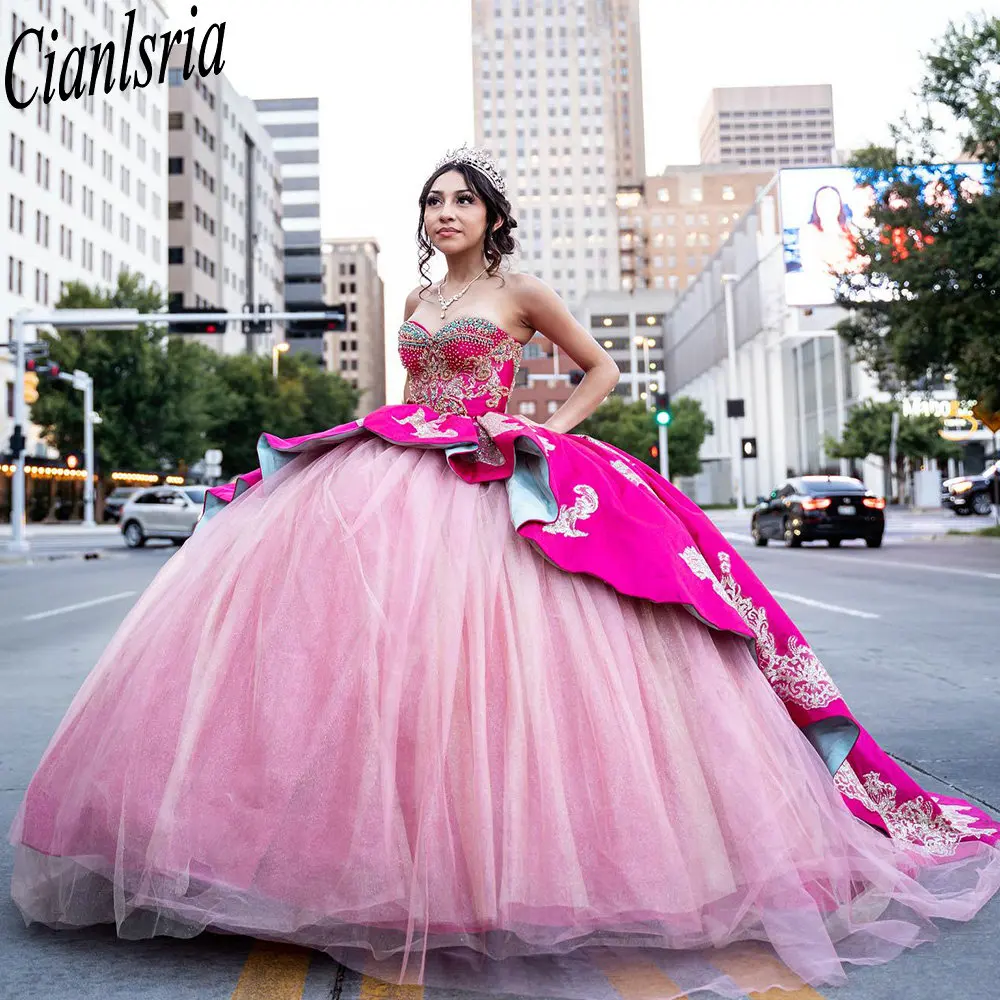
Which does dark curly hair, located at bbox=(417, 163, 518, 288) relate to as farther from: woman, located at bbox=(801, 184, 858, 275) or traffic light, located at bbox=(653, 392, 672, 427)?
woman, located at bbox=(801, 184, 858, 275)

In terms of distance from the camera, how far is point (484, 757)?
269cm

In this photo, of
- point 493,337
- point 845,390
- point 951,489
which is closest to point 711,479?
point 845,390

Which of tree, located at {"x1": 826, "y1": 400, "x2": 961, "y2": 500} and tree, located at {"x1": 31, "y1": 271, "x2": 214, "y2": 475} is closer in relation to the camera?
tree, located at {"x1": 31, "y1": 271, "x2": 214, "y2": 475}

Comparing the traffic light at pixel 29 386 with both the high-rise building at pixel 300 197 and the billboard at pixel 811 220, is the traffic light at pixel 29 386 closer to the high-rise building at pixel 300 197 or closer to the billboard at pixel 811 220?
the billboard at pixel 811 220

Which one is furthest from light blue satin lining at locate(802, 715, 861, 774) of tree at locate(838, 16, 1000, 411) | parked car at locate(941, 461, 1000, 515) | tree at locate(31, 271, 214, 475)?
tree at locate(31, 271, 214, 475)

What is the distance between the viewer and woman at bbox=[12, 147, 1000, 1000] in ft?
8.54

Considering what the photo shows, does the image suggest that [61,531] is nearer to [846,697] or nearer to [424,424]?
[846,697]

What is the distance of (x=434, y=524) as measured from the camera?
3166 millimetres

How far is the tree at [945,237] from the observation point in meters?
22.6

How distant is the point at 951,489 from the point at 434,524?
136 ft

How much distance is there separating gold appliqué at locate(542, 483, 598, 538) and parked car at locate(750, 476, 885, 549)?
22443 mm

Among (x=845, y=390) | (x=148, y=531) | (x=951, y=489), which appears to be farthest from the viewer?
(x=845, y=390)

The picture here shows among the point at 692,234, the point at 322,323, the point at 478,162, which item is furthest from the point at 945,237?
the point at 692,234

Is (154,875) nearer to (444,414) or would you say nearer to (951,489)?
(444,414)
